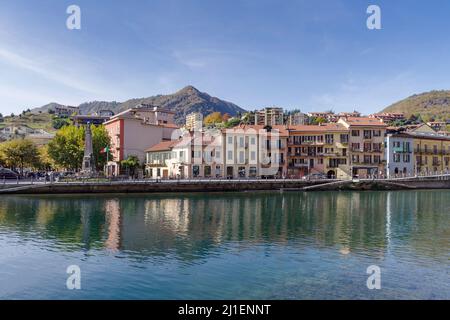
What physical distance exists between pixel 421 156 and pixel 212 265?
84582 mm

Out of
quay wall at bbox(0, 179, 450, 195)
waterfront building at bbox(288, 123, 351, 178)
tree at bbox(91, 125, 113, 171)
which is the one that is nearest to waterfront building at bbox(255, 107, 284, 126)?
waterfront building at bbox(288, 123, 351, 178)

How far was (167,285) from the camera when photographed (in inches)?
691

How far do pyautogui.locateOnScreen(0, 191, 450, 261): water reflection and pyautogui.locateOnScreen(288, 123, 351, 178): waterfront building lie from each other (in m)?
33.6

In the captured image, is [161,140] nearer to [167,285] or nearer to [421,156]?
[421,156]

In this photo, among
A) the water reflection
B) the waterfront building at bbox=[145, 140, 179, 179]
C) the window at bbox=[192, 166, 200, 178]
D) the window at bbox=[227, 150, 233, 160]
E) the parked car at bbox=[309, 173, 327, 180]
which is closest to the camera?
the water reflection

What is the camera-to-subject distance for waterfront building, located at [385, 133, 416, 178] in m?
87.5

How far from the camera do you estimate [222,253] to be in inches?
917

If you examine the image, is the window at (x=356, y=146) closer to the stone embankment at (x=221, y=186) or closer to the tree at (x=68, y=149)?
the stone embankment at (x=221, y=186)

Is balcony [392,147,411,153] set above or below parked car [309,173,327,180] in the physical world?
above

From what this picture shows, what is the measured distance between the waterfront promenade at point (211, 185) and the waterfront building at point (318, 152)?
10.7m

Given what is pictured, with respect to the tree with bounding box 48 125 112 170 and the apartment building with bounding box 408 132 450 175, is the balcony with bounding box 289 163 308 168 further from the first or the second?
the tree with bounding box 48 125 112 170
